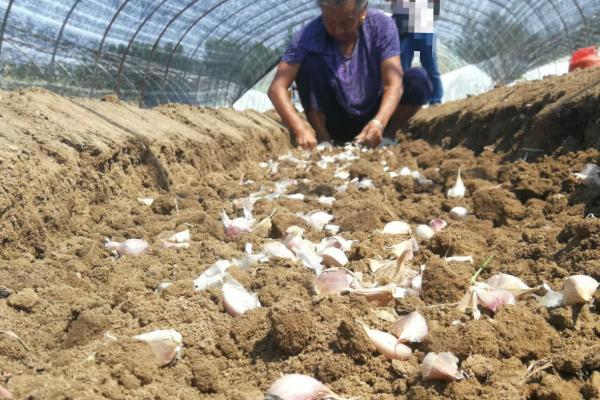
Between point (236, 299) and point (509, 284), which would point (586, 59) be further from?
point (236, 299)

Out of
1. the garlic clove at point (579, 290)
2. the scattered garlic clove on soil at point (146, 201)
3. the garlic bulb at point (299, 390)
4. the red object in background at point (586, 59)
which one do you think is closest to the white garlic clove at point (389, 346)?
the garlic bulb at point (299, 390)

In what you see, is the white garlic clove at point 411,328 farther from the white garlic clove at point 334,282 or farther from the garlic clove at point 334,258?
the garlic clove at point 334,258

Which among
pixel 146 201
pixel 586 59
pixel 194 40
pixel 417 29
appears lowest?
pixel 146 201

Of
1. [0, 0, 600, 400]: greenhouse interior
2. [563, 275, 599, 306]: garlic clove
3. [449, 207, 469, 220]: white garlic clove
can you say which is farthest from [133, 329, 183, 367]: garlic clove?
[449, 207, 469, 220]: white garlic clove

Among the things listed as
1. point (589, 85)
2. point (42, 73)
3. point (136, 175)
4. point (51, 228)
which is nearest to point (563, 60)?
point (42, 73)

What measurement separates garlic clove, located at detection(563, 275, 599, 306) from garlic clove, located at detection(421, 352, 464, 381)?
14.0 inches

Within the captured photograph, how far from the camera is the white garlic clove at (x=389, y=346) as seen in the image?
130 cm

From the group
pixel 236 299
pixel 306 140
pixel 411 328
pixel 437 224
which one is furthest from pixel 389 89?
pixel 411 328

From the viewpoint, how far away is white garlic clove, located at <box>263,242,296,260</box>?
193 centimetres

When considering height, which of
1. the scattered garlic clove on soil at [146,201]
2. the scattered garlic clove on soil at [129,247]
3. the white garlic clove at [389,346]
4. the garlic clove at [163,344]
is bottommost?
the scattered garlic clove on soil at [146,201]

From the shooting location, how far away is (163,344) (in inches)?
53.8

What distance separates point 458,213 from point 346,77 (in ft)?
9.46

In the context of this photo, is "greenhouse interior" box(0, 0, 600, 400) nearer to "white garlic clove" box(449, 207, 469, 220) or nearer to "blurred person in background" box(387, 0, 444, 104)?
"white garlic clove" box(449, 207, 469, 220)

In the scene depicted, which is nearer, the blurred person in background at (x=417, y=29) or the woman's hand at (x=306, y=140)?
the woman's hand at (x=306, y=140)
